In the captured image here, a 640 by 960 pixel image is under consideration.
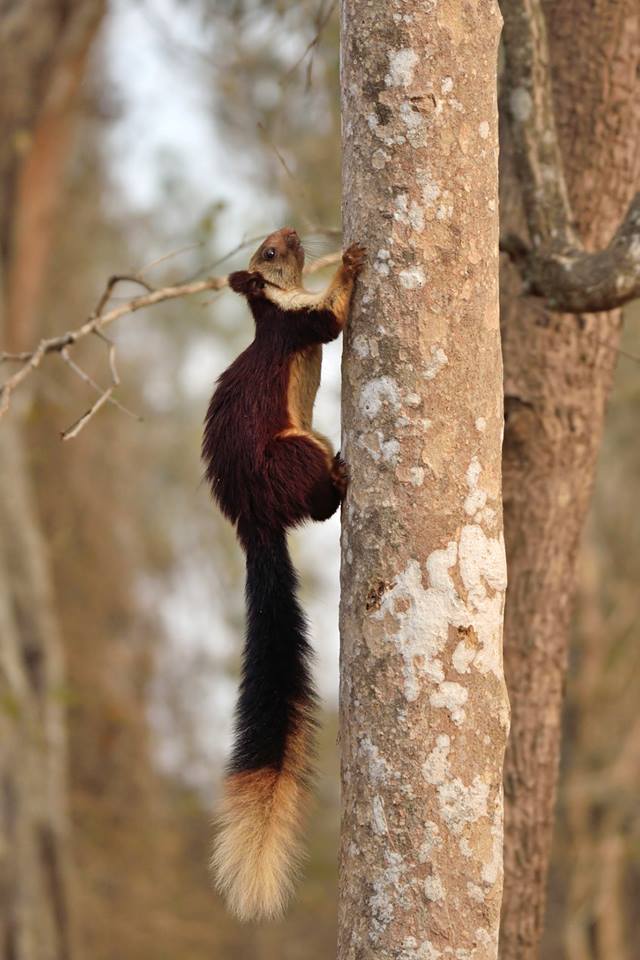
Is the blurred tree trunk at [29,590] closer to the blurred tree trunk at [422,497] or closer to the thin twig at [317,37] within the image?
the thin twig at [317,37]

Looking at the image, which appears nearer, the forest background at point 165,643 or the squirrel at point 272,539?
the squirrel at point 272,539

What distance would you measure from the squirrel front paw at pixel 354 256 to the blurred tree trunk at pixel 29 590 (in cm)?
496

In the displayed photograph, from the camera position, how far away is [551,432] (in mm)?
3545

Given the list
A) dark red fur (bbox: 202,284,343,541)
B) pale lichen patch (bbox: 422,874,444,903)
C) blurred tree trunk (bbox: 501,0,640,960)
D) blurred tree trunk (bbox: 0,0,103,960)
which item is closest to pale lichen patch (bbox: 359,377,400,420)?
dark red fur (bbox: 202,284,343,541)

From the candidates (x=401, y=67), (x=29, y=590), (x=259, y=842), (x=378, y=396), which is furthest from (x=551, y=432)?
(x=29, y=590)

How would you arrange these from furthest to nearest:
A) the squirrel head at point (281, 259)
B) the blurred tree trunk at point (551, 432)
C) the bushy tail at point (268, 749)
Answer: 1. the blurred tree trunk at point (551, 432)
2. the squirrel head at point (281, 259)
3. the bushy tail at point (268, 749)

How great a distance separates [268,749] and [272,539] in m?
0.48

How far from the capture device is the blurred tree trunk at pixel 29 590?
23.5 ft

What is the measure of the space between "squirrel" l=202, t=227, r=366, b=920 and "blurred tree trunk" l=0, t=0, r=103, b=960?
170 inches

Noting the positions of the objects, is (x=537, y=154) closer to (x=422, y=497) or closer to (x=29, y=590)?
(x=422, y=497)

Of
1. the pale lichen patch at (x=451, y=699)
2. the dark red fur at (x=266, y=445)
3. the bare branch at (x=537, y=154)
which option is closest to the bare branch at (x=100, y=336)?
the dark red fur at (x=266, y=445)

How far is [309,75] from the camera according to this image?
146 inches

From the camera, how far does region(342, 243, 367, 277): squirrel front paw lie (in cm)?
239

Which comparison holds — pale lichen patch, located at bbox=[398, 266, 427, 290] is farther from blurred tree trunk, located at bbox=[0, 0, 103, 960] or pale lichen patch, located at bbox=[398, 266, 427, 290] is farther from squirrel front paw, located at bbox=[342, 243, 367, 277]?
blurred tree trunk, located at bbox=[0, 0, 103, 960]
